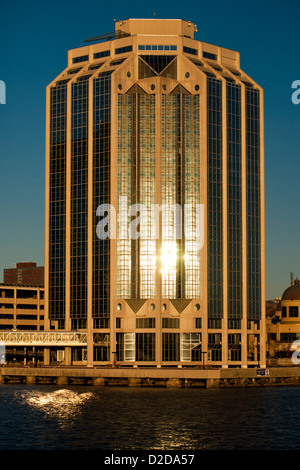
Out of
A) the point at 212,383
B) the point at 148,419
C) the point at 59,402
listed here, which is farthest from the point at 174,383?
the point at 148,419

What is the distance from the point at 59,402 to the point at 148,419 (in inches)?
1204

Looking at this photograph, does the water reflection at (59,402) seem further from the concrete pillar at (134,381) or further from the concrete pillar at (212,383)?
the concrete pillar at (212,383)

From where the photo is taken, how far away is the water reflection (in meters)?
138

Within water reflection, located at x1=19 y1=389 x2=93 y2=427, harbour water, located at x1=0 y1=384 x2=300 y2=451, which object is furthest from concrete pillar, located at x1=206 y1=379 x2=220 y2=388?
water reflection, located at x1=19 y1=389 x2=93 y2=427

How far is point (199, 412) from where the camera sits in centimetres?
14275

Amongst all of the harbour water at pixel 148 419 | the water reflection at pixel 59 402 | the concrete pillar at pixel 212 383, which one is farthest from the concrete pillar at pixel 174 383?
the water reflection at pixel 59 402

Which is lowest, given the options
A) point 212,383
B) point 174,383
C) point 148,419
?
point 148,419

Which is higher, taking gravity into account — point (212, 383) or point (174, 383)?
point (212, 383)

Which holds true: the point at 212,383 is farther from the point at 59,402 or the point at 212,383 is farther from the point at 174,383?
the point at 59,402

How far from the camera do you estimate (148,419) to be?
13375cm
